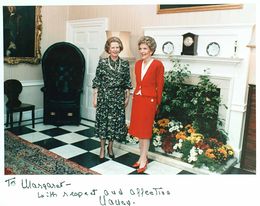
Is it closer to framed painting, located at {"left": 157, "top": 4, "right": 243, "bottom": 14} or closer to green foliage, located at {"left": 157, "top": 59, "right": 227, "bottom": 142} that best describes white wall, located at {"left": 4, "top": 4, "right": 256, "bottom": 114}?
framed painting, located at {"left": 157, "top": 4, "right": 243, "bottom": 14}

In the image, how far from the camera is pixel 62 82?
3820 mm

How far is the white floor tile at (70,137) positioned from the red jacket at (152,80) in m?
1.18

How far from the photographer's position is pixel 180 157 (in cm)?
265

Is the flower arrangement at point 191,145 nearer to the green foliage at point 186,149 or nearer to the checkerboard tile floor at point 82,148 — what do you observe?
the green foliage at point 186,149

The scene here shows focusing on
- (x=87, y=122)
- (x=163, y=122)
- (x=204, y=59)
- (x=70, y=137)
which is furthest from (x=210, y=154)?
(x=87, y=122)

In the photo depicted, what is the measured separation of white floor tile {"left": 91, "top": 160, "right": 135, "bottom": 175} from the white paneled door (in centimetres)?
152

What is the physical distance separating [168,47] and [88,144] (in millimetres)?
1286

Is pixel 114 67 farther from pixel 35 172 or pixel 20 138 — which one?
pixel 20 138

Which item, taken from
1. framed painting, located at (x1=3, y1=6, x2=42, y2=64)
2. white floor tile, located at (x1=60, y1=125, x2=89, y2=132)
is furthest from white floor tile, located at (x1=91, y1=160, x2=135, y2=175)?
framed painting, located at (x1=3, y1=6, x2=42, y2=64)

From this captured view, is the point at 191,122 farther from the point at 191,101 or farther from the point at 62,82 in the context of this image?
the point at 62,82

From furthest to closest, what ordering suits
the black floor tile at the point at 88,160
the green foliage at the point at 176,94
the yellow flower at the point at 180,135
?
the green foliage at the point at 176,94 < the yellow flower at the point at 180,135 < the black floor tile at the point at 88,160

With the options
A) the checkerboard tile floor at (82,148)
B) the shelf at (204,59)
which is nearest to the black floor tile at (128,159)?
the checkerboard tile floor at (82,148)

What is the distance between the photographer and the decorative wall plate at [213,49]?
106 inches
